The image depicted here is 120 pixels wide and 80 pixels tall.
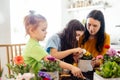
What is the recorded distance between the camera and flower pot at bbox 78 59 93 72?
127cm

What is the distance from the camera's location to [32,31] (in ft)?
4.08

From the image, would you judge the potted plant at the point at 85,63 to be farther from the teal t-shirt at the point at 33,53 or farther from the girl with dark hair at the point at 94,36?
the girl with dark hair at the point at 94,36

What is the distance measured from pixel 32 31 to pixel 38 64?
9.6 inches

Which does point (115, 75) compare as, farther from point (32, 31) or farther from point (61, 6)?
point (61, 6)

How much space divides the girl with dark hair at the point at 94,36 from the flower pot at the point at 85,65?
1.15 ft

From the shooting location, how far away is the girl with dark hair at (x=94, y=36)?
1.65 metres

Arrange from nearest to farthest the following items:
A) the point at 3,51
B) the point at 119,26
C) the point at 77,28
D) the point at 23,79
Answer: the point at 23,79 < the point at 77,28 < the point at 3,51 < the point at 119,26

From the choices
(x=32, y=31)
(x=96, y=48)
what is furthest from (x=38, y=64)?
(x=96, y=48)

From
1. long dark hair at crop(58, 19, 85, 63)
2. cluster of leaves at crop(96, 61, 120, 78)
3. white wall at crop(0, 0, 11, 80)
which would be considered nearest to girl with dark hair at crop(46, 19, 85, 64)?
long dark hair at crop(58, 19, 85, 63)

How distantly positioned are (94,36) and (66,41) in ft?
0.85

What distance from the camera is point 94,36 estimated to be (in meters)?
1.74

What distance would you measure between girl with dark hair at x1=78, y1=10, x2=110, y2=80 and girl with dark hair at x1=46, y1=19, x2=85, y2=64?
70mm

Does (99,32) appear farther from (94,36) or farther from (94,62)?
(94,62)

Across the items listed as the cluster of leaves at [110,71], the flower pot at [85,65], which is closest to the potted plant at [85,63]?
the flower pot at [85,65]
